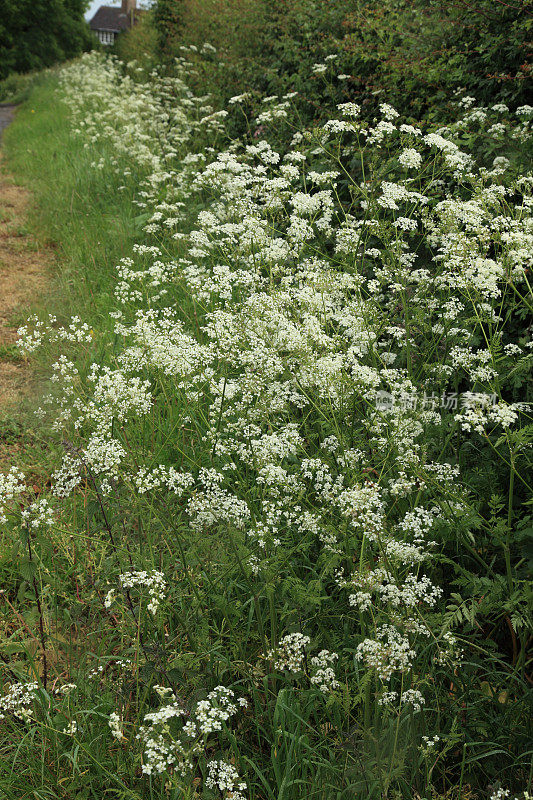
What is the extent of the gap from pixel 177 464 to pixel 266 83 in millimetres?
7351

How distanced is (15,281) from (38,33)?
39444 millimetres

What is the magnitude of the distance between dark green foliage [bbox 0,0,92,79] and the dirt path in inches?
1327

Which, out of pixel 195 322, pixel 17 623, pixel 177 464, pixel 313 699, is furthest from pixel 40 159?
pixel 313 699

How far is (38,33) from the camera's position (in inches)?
1507

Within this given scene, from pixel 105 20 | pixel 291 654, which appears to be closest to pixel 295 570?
pixel 291 654

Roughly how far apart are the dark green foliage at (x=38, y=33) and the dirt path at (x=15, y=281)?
1327 inches

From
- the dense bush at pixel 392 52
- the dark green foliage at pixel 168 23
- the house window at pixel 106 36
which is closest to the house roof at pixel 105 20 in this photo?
the house window at pixel 106 36

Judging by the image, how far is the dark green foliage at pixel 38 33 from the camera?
36.8 meters

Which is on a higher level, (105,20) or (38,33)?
(105,20)

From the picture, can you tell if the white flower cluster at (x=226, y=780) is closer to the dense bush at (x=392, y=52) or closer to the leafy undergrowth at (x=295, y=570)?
the leafy undergrowth at (x=295, y=570)

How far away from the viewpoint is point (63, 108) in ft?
49.7

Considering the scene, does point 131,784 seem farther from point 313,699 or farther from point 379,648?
point 379,648

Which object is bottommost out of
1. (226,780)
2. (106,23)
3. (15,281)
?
(226,780)

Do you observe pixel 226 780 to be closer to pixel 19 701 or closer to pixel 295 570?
pixel 19 701
